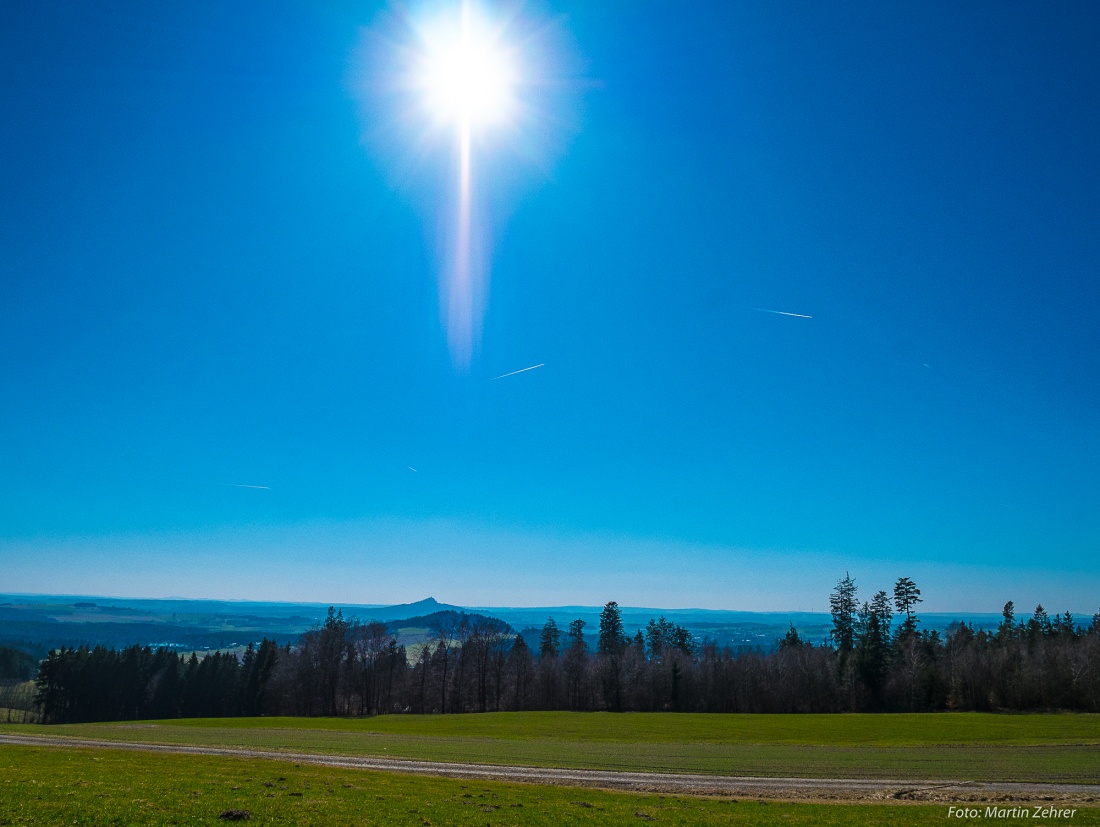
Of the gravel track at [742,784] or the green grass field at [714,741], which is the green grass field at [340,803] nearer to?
the gravel track at [742,784]

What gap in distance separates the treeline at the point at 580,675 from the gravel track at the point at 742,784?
232ft

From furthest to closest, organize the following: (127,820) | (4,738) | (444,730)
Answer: (444,730) < (4,738) < (127,820)

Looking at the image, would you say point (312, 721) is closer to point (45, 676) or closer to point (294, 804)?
point (294, 804)

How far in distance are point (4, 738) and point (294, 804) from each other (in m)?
42.4

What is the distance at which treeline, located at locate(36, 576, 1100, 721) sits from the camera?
93938 millimetres

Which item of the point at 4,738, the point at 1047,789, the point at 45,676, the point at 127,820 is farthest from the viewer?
the point at 45,676

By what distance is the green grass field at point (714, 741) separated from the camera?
35875mm

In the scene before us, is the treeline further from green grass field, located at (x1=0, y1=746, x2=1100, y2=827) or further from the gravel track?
green grass field, located at (x1=0, y1=746, x2=1100, y2=827)

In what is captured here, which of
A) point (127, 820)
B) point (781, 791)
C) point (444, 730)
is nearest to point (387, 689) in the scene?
point (444, 730)

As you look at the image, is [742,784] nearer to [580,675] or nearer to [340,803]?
[340,803]

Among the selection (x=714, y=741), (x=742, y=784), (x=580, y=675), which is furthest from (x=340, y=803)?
(x=580, y=675)

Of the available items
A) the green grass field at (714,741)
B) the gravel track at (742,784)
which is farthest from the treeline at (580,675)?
the gravel track at (742,784)

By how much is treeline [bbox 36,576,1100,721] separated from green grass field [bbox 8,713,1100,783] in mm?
22740

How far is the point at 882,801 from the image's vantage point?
82.8 ft
